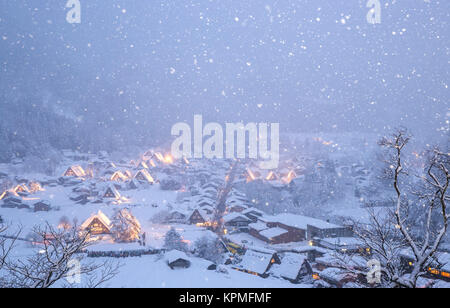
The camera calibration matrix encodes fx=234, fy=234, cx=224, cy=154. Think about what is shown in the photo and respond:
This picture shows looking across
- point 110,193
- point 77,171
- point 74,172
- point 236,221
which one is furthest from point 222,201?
point 77,171

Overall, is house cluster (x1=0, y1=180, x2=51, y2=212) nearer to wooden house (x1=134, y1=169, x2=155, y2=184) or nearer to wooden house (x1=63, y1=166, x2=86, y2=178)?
wooden house (x1=63, y1=166, x2=86, y2=178)

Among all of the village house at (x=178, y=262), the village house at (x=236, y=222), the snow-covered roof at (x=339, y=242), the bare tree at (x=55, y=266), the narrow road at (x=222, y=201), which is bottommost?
the narrow road at (x=222, y=201)

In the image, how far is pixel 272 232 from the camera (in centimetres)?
1933

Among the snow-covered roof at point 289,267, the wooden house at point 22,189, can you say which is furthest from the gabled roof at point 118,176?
the snow-covered roof at point 289,267

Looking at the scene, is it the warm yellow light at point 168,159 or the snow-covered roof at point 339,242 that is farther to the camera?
the warm yellow light at point 168,159

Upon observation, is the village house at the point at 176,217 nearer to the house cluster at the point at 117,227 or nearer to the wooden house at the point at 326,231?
the house cluster at the point at 117,227

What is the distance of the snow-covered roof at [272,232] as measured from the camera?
18.8m

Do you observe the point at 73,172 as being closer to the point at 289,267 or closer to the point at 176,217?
the point at 176,217

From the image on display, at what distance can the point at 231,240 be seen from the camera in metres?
18.6

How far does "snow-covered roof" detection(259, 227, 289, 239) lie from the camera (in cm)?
1876

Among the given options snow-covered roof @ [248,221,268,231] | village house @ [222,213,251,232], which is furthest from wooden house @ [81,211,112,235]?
snow-covered roof @ [248,221,268,231]
